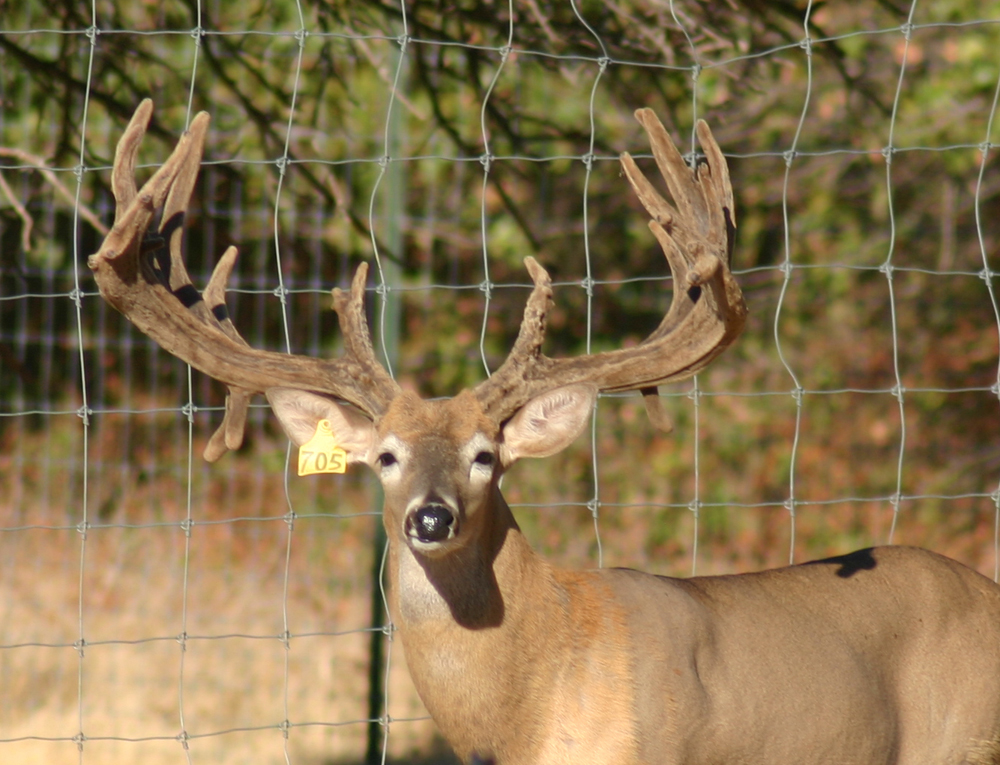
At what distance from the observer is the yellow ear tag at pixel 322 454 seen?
11.6 ft

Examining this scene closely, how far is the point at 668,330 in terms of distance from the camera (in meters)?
3.51

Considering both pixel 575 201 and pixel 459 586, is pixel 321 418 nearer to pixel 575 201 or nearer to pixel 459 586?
pixel 459 586

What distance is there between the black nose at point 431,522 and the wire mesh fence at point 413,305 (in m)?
1.43

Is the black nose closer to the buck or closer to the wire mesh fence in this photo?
the buck

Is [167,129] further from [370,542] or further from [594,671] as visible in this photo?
[594,671]

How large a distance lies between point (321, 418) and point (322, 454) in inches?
4.0

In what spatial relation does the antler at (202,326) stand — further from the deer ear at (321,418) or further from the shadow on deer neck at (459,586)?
the shadow on deer neck at (459,586)

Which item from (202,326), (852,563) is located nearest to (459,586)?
(202,326)

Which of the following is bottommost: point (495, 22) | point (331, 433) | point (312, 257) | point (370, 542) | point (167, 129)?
point (370, 542)

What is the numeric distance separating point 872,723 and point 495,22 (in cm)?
388

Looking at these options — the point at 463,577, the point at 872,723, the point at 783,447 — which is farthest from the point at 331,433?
the point at 783,447

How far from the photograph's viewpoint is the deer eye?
3.37 metres

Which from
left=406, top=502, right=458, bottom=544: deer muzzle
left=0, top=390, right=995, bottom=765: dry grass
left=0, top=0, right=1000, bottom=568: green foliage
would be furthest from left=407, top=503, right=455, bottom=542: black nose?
left=0, top=390, right=995, bottom=765: dry grass

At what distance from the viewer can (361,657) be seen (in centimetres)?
672
